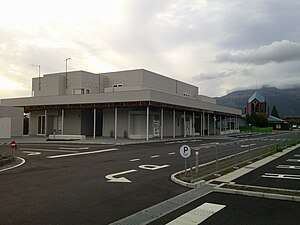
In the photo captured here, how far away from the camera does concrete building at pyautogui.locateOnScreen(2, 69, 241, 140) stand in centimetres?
3431

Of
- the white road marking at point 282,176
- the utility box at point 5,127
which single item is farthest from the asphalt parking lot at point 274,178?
the utility box at point 5,127

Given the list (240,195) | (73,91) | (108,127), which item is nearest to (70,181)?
(240,195)

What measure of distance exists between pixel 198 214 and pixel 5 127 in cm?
3529

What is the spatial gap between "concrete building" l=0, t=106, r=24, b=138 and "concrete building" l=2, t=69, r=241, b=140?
2.35 metres

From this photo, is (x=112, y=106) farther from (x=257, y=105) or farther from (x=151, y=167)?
(x=257, y=105)

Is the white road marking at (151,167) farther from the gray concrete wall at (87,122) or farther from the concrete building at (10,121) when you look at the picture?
the concrete building at (10,121)

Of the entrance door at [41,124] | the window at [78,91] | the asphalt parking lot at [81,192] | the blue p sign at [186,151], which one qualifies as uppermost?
the window at [78,91]

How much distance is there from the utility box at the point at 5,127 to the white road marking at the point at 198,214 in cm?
3452

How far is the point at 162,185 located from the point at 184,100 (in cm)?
2995

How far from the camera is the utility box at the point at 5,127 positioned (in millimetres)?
36250

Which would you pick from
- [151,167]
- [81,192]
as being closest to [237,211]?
[81,192]

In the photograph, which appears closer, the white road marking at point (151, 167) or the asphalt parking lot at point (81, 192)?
the asphalt parking lot at point (81, 192)

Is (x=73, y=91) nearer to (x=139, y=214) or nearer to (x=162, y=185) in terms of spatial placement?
(x=162, y=185)

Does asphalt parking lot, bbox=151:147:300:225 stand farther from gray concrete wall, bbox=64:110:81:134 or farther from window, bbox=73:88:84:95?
window, bbox=73:88:84:95
